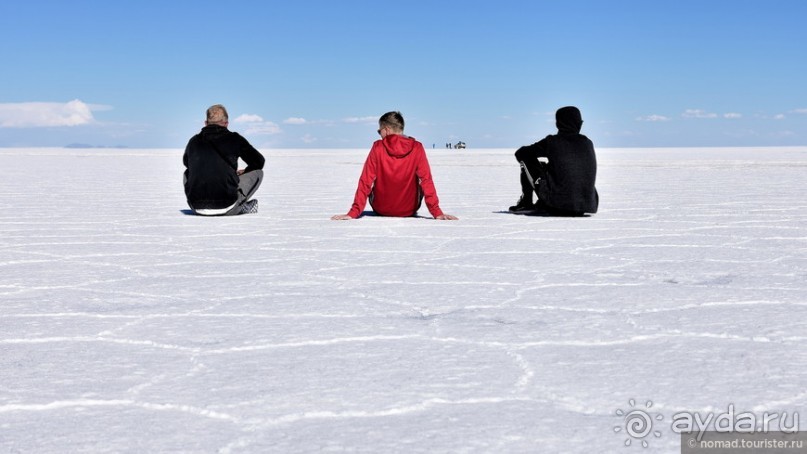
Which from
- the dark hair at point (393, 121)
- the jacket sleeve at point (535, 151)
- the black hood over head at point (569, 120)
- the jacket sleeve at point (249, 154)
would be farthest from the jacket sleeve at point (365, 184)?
the black hood over head at point (569, 120)

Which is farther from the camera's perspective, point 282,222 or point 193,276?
point 282,222

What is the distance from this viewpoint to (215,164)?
5.80m

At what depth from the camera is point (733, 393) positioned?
5.76 feet

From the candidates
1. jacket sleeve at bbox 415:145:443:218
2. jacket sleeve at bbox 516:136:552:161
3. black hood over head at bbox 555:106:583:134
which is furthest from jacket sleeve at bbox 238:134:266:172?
black hood over head at bbox 555:106:583:134

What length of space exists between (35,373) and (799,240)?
12.7 feet

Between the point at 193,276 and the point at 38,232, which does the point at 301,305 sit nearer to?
the point at 193,276

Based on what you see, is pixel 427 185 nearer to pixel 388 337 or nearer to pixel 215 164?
pixel 215 164

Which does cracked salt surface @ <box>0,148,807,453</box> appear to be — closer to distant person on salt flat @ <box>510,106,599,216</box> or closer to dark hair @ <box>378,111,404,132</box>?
distant person on salt flat @ <box>510,106,599,216</box>

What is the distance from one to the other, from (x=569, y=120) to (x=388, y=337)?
3658 millimetres

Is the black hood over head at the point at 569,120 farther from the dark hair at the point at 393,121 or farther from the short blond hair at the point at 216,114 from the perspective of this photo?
the short blond hair at the point at 216,114

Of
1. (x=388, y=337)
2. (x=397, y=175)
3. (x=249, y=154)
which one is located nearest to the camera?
(x=388, y=337)

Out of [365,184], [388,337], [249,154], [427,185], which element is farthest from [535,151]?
[388,337]

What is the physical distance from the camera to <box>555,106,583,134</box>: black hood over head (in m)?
5.64

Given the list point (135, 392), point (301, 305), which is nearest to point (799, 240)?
point (301, 305)
